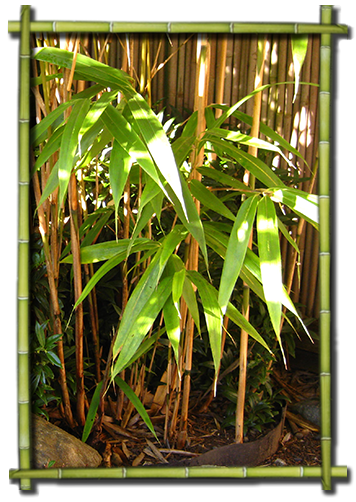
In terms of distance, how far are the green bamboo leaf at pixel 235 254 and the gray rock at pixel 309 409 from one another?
0.89 meters

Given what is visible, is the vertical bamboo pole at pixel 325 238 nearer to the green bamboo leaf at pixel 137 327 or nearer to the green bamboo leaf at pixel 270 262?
the green bamboo leaf at pixel 270 262

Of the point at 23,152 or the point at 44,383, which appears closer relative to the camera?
the point at 23,152

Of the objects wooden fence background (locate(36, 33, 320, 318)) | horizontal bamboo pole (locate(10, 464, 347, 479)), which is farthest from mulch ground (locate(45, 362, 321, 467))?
wooden fence background (locate(36, 33, 320, 318))

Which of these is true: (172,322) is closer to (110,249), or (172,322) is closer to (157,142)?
(110,249)

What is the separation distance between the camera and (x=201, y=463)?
4.54 feet

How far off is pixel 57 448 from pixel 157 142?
79 cm

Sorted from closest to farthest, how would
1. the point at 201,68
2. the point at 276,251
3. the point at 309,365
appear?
the point at 276,251
the point at 201,68
the point at 309,365

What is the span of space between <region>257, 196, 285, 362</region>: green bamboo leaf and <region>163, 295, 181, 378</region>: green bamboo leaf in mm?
202

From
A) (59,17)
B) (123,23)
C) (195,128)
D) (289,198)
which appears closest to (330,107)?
(289,198)

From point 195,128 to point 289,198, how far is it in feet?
1.02

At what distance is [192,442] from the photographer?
148cm

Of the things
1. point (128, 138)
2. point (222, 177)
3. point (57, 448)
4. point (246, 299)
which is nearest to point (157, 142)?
point (128, 138)

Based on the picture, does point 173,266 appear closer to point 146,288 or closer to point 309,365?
point 146,288
